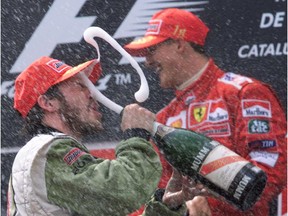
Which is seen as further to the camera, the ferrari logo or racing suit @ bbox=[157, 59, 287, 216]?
the ferrari logo

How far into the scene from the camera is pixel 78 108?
3939mm

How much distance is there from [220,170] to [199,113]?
0.99 m

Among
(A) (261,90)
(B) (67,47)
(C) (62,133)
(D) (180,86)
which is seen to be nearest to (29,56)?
(B) (67,47)

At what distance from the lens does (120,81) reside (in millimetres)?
5477

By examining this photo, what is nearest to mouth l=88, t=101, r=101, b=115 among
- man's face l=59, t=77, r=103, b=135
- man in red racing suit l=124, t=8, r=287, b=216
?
man's face l=59, t=77, r=103, b=135

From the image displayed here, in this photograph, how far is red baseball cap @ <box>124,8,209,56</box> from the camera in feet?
16.7

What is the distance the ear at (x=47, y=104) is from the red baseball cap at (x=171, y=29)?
4.16 ft

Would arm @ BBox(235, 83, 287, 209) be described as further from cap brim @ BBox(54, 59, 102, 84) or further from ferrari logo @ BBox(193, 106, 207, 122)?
cap brim @ BBox(54, 59, 102, 84)

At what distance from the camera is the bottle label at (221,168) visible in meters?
3.92

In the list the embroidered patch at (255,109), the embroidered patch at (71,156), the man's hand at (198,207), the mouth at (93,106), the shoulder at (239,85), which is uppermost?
the mouth at (93,106)

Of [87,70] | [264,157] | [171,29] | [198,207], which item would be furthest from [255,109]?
[87,70]

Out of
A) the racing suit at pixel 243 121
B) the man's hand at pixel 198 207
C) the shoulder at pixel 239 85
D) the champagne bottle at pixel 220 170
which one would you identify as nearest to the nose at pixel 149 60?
the racing suit at pixel 243 121

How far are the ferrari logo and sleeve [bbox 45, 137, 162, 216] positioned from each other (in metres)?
1.23

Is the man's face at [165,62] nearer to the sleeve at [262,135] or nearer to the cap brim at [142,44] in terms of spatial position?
the cap brim at [142,44]
